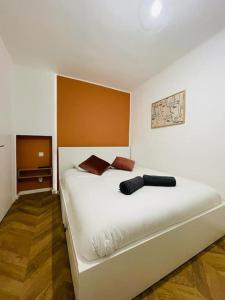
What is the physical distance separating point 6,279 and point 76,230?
0.71 m

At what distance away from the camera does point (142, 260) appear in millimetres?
920

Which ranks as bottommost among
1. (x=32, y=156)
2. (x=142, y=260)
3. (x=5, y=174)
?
(x=142, y=260)

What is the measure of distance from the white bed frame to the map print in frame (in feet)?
4.48

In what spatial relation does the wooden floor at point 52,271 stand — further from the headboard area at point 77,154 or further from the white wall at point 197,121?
the headboard area at point 77,154

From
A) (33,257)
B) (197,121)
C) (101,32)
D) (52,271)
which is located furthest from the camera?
(197,121)

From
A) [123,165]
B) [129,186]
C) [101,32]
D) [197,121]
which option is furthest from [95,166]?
[101,32]

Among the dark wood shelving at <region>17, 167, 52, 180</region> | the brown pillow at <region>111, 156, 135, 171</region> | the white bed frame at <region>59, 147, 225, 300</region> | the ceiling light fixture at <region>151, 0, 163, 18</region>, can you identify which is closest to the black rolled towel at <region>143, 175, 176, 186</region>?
the white bed frame at <region>59, 147, 225, 300</region>

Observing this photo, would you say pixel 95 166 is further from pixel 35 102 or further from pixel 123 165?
pixel 35 102

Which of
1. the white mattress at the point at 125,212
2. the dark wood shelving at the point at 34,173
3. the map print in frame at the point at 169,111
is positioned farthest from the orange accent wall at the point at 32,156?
the map print in frame at the point at 169,111

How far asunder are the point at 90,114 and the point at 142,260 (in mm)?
2639

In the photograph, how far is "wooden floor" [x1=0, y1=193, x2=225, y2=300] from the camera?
3.18 feet

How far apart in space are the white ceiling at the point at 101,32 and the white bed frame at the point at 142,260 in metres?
2.04

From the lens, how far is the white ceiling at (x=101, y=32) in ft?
4.51

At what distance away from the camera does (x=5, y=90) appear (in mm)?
1986
